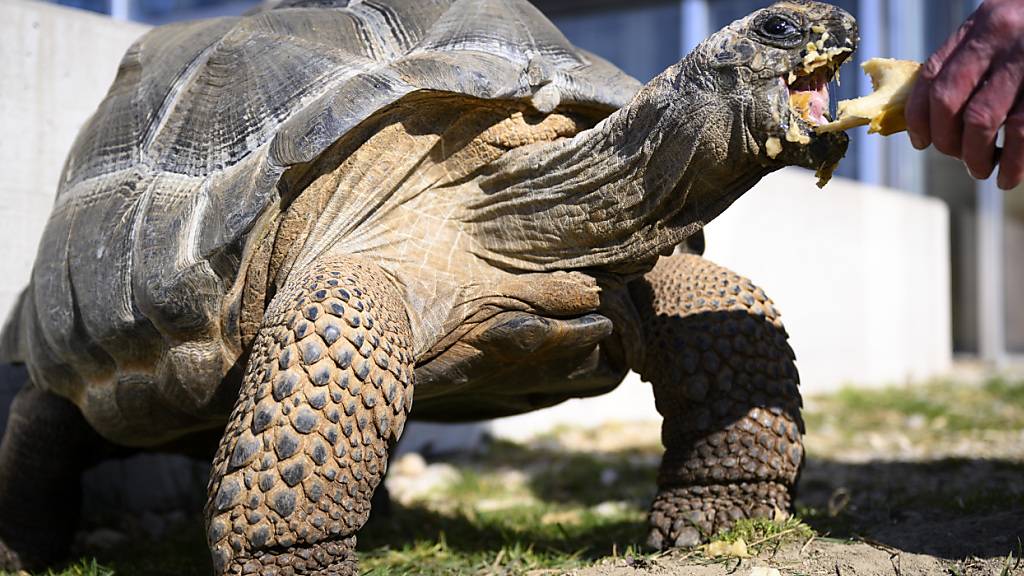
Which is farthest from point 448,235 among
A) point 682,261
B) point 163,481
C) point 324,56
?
point 163,481

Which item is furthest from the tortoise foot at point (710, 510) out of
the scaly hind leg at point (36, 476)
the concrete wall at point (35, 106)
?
the concrete wall at point (35, 106)

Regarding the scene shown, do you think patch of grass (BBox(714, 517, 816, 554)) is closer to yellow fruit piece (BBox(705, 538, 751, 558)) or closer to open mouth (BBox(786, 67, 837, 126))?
yellow fruit piece (BBox(705, 538, 751, 558))

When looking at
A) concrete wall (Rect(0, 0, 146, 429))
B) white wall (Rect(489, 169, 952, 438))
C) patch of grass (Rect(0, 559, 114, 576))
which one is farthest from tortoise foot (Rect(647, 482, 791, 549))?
white wall (Rect(489, 169, 952, 438))

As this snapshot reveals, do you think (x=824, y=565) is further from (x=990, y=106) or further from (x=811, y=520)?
(x=990, y=106)

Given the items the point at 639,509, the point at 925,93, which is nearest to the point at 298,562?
the point at 925,93

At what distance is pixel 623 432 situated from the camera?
6.07 metres

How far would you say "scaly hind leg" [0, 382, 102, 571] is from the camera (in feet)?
10.7

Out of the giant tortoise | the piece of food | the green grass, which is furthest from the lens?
the green grass

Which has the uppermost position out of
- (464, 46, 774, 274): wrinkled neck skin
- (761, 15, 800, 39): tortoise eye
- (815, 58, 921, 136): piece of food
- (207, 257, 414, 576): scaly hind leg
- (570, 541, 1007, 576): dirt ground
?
(761, 15, 800, 39): tortoise eye

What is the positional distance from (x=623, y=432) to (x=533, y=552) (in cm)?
325

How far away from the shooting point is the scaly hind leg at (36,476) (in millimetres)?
3256

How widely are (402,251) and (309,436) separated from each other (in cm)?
63

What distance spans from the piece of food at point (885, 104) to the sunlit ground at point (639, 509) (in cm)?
95

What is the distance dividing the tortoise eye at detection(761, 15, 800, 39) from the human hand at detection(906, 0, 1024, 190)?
299 millimetres
